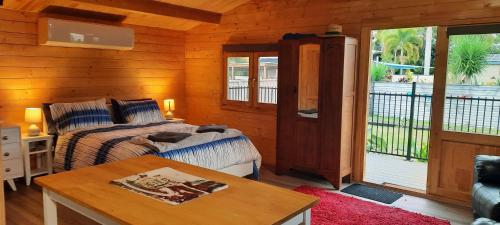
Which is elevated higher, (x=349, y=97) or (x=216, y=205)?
(x=349, y=97)

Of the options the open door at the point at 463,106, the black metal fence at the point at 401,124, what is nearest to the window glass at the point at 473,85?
the open door at the point at 463,106

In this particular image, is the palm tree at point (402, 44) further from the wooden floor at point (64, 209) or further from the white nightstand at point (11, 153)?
the white nightstand at point (11, 153)

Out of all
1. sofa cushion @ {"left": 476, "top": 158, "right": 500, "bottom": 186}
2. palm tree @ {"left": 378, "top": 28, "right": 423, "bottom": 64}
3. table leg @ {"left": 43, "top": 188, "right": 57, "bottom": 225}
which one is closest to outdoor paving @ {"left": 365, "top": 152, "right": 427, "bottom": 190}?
sofa cushion @ {"left": 476, "top": 158, "right": 500, "bottom": 186}

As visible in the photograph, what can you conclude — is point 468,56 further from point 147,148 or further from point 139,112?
point 139,112

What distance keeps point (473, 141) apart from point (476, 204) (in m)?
0.97

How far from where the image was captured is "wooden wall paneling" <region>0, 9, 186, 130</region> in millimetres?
4332

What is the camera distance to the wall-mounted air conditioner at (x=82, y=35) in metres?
4.36

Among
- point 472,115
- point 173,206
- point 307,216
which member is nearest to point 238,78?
point 472,115

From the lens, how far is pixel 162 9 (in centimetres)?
490

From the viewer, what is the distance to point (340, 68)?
4098 millimetres

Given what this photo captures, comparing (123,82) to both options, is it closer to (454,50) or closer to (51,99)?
(51,99)

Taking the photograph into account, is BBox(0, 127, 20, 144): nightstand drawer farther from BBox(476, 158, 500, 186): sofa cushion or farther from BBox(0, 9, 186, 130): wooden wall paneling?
BBox(476, 158, 500, 186): sofa cushion

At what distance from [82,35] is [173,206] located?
3.88 m

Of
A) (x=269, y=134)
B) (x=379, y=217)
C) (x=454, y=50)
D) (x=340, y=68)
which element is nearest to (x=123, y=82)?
(x=269, y=134)
